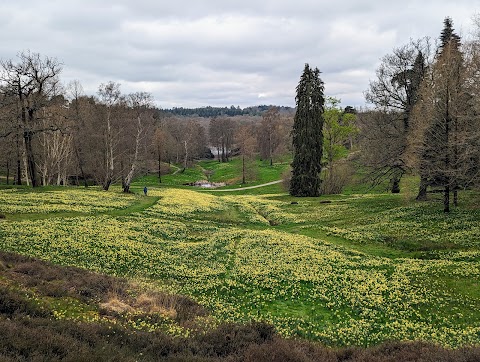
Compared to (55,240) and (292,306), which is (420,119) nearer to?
(292,306)

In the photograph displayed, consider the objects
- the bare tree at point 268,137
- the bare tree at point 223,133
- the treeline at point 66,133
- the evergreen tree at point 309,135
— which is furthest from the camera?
the bare tree at point 223,133

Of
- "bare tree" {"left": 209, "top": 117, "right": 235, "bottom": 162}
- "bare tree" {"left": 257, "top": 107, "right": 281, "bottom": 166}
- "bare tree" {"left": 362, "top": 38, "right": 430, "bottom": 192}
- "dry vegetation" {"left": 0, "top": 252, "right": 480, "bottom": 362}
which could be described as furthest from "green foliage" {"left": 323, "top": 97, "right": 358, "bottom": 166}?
"bare tree" {"left": 209, "top": 117, "right": 235, "bottom": 162}

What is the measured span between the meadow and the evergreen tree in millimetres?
19382

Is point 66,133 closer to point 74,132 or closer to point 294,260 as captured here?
point 74,132

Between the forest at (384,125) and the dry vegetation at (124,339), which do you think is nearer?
the dry vegetation at (124,339)

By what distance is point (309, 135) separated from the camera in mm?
61688

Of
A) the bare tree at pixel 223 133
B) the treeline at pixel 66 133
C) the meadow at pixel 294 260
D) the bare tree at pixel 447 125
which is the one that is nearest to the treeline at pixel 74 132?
the treeline at pixel 66 133

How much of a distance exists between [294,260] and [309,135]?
3995cm

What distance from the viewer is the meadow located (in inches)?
614

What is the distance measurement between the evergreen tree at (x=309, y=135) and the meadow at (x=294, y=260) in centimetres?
1938

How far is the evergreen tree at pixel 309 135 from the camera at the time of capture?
61.7m

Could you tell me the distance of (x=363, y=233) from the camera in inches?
1288

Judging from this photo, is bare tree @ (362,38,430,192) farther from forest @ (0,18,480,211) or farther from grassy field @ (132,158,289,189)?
grassy field @ (132,158,289,189)

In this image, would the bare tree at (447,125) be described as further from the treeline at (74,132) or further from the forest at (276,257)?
the treeline at (74,132)
